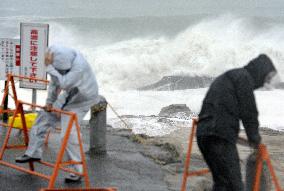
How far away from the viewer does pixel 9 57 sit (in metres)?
12.6

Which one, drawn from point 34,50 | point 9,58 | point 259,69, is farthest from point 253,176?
point 9,58

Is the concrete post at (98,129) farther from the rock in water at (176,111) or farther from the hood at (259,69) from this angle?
the rock in water at (176,111)

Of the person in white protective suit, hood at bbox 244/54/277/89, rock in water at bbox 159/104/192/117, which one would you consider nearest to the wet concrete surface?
the person in white protective suit

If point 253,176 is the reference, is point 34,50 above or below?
above

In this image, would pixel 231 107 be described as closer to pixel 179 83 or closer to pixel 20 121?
pixel 20 121

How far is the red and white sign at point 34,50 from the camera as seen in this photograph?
12.2 m

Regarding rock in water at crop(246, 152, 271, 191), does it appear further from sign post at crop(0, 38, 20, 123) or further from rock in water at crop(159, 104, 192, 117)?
rock in water at crop(159, 104, 192, 117)

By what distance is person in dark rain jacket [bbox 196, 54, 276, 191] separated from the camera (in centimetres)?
601

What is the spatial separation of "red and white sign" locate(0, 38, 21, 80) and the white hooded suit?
447cm

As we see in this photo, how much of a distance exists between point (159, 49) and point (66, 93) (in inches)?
1214

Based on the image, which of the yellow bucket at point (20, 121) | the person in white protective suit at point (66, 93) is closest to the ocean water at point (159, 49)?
the yellow bucket at point (20, 121)

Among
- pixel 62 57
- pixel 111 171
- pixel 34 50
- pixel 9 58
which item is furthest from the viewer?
pixel 9 58

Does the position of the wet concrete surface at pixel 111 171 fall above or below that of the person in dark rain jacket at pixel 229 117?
below

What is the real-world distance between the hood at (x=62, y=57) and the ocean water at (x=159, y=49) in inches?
447
